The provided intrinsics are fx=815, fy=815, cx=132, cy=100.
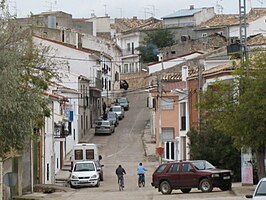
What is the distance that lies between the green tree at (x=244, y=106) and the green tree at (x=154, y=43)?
7946 cm

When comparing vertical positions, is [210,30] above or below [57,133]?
above

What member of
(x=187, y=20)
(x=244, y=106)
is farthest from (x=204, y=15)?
(x=244, y=106)

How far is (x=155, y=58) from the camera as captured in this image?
4633 inches

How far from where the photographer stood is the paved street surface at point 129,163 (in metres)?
41.2

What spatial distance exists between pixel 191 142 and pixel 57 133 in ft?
41.9

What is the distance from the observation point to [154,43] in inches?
4697

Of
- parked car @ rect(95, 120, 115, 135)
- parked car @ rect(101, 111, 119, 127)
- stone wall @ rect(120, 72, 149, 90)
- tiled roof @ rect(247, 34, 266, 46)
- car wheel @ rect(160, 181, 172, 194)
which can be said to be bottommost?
car wheel @ rect(160, 181, 172, 194)

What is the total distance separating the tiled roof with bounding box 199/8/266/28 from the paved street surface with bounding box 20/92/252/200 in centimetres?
1402

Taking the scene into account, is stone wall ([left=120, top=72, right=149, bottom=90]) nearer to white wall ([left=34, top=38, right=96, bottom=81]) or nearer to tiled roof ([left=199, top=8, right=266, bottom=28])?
tiled roof ([left=199, top=8, right=266, bottom=28])

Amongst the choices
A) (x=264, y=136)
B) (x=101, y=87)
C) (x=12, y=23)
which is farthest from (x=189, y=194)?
(x=101, y=87)

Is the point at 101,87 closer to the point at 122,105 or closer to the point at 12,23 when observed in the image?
the point at 122,105

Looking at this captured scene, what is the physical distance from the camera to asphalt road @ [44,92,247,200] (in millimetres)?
41597

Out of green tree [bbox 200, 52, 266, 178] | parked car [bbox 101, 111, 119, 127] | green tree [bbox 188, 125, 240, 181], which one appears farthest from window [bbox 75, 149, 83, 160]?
parked car [bbox 101, 111, 119, 127]

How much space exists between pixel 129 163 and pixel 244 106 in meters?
34.2
